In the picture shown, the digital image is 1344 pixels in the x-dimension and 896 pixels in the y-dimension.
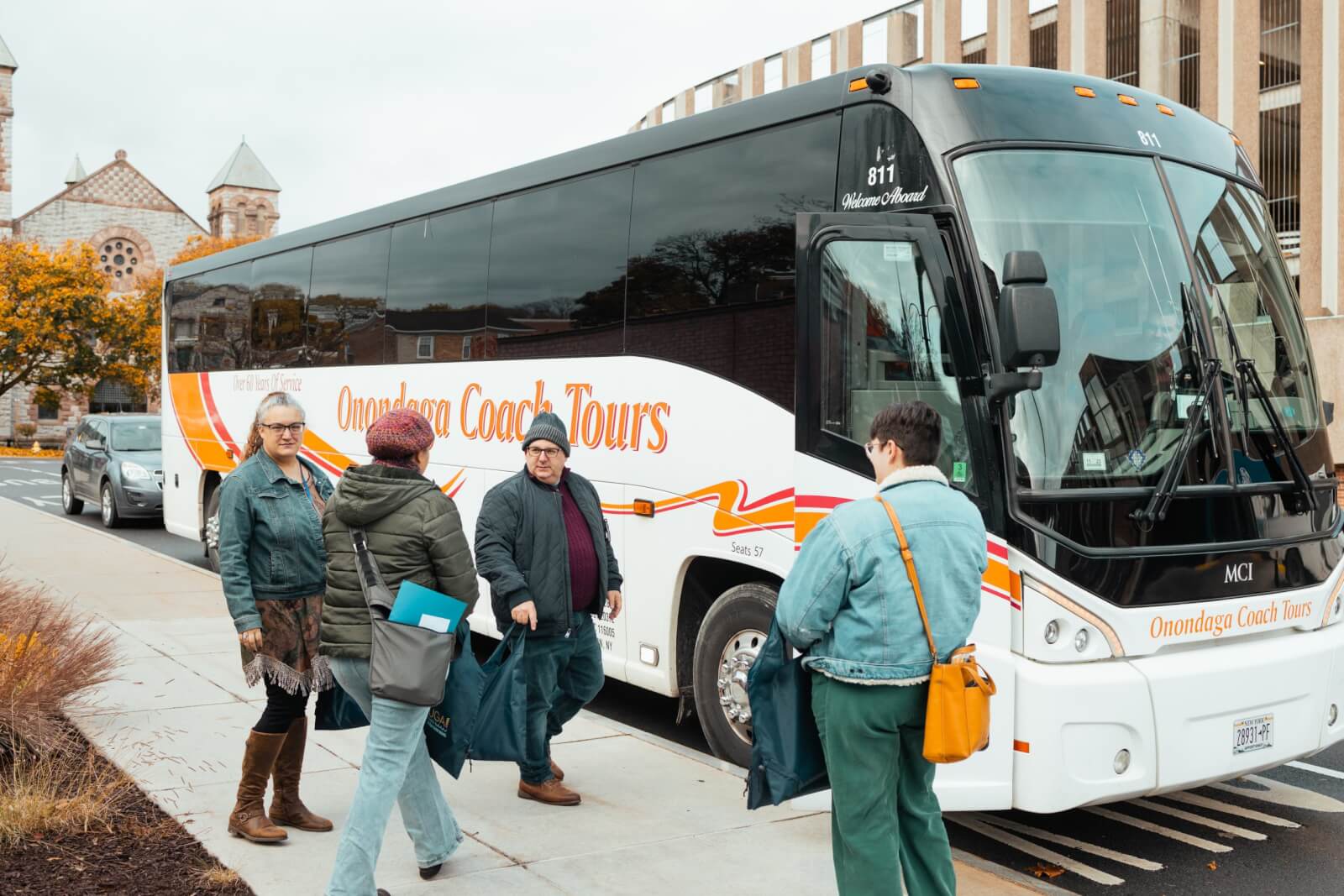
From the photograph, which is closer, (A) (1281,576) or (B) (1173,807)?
(A) (1281,576)

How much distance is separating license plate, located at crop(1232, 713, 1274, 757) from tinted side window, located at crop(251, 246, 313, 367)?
8.82 m

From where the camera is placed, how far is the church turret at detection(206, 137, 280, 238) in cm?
8244

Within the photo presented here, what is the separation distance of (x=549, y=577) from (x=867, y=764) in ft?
7.44

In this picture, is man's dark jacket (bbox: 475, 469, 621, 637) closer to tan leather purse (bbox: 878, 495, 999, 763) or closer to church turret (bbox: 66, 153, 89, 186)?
tan leather purse (bbox: 878, 495, 999, 763)

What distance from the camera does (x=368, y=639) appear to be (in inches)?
174

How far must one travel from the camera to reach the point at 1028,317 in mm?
4609

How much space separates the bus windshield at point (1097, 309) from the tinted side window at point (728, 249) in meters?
0.97

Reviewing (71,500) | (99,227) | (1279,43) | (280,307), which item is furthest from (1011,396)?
(99,227)

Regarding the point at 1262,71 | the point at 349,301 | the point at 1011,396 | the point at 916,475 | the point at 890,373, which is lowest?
the point at 916,475

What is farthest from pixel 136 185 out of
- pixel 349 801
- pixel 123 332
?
pixel 349 801

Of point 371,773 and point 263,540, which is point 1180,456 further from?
point 263,540

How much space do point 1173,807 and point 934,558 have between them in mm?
3363

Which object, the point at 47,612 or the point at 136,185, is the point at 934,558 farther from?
the point at 136,185

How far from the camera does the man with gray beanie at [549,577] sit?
555cm
